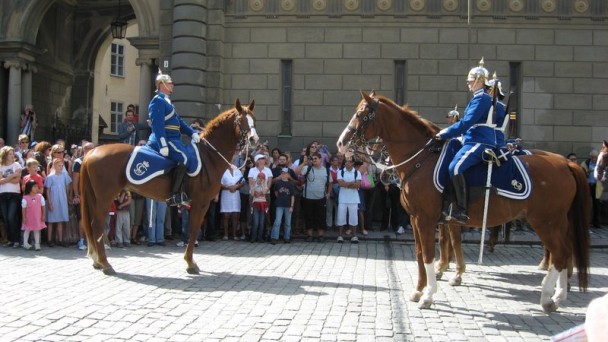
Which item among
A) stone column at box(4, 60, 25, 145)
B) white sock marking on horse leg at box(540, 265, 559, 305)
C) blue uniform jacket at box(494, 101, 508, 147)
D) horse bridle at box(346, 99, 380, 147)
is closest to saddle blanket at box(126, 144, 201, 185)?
horse bridle at box(346, 99, 380, 147)

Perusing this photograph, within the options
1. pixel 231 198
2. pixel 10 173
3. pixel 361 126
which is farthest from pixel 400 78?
pixel 10 173

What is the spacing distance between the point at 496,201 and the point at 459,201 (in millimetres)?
545

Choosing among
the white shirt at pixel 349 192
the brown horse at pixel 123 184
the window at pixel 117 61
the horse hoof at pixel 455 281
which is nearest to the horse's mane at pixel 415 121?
the horse hoof at pixel 455 281

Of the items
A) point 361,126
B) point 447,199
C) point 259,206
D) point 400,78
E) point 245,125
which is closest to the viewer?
point 447,199

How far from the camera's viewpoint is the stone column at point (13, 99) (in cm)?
2006

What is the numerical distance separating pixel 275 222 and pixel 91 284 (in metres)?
6.61

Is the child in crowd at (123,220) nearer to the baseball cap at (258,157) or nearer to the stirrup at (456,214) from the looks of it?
the baseball cap at (258,157)

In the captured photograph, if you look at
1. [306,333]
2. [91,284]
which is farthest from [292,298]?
[91,284]

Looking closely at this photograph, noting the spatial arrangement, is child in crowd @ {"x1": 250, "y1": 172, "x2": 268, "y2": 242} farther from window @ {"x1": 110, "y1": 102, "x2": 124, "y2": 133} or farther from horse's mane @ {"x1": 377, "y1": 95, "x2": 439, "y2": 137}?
window @ {"x1": 110, "y1": 102, "x2": 124, "y2": 133}

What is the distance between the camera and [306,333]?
609 cm

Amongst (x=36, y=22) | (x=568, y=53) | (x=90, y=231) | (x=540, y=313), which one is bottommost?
(x=540, y=313)

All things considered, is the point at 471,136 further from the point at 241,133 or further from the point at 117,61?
the point at 117,61

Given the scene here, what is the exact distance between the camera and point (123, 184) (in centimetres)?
986

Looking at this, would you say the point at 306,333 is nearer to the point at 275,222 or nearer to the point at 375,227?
the point at 275,222
